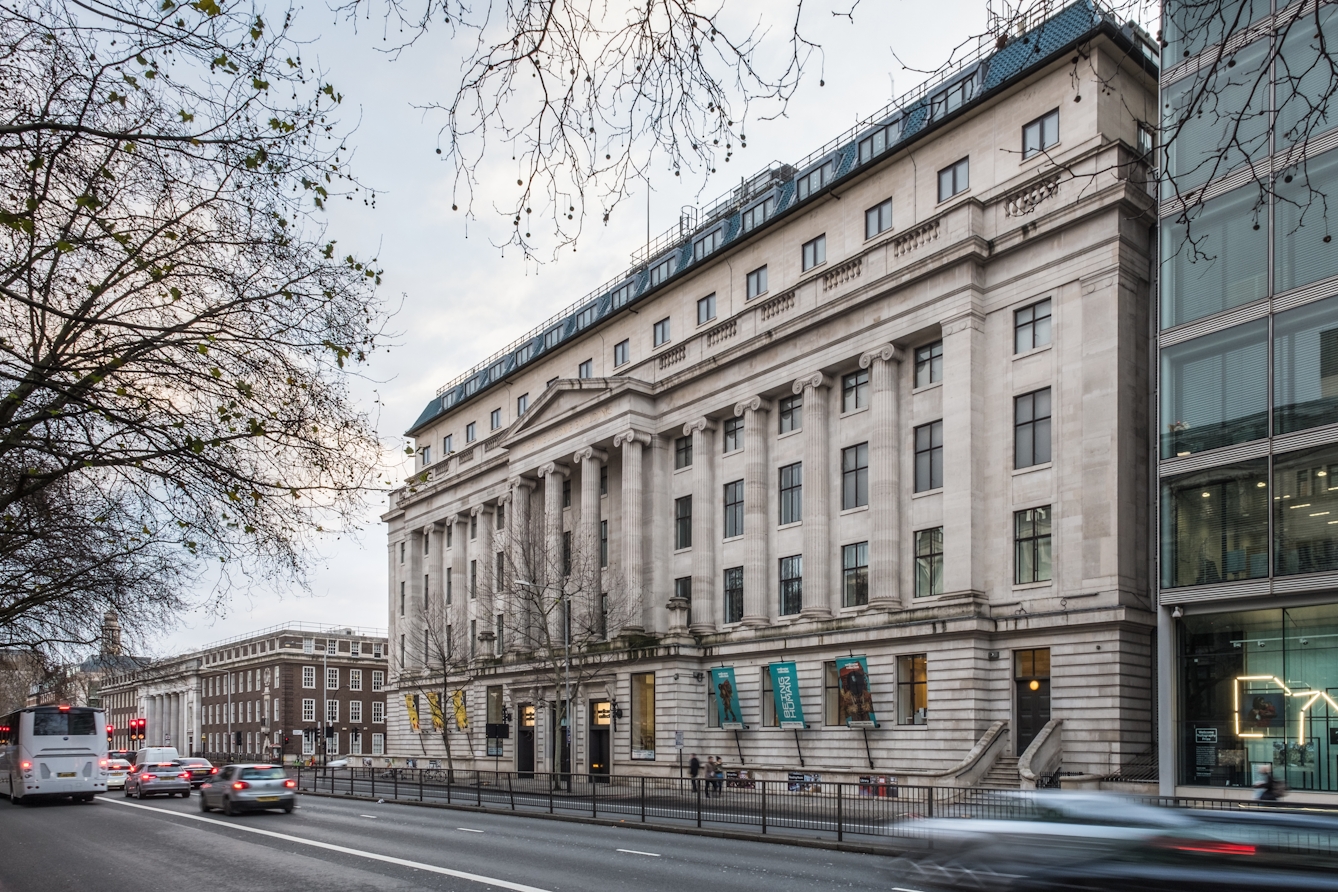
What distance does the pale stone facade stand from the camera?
33.5m

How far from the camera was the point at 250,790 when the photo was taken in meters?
30.3

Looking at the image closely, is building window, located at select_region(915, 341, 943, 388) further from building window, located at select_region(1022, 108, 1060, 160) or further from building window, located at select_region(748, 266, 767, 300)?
building window, located at select_region(748, 266, 767, 300)

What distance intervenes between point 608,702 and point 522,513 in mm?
12036

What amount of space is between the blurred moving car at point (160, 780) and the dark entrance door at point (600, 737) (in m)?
17.5

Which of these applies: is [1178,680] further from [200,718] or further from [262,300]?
[200,718]

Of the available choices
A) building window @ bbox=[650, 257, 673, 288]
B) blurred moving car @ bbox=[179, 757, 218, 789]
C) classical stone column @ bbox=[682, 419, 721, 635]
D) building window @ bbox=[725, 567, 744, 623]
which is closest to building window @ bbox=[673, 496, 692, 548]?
classical stone column @ bbox=[682, 419, 721, 635]

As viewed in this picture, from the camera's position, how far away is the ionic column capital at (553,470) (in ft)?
188

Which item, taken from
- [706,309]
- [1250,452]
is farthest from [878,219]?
[1250,452]

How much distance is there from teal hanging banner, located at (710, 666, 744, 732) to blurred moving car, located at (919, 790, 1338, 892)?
3410 cm

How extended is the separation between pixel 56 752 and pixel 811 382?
29477 millimetres

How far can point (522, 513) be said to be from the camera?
58125 millimetres

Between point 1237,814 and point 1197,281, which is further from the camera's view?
point 1197,281

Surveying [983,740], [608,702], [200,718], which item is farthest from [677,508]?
[200,718]

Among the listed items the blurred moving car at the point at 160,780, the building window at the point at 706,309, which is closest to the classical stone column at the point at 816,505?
the building window at the point at 706,309
